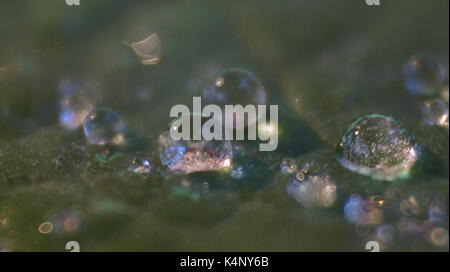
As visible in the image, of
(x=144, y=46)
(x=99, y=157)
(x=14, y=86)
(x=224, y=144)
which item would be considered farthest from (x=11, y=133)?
(x=224, y=144)

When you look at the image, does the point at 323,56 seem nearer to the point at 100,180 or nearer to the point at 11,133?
the point at 100,180

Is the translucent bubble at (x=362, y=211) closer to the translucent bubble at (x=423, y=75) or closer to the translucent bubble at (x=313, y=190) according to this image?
the translucent bubble at (x=313, y=190)

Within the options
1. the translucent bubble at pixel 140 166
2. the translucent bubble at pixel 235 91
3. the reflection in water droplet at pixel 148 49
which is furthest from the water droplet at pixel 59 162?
the translucent bubble at pixel 235 91

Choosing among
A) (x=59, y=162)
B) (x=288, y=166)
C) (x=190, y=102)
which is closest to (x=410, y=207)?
(x=288, y=166)

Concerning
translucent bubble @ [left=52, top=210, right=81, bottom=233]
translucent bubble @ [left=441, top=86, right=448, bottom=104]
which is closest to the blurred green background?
translucent bubble @ [left=52, top=210, right=81, bottom=233]

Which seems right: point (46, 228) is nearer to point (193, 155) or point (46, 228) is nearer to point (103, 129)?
point (103, 129)

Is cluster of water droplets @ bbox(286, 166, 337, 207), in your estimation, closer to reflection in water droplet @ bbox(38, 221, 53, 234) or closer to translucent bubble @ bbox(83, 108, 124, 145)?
translucent bubble @ bbox(83, 108, 124, 145)
